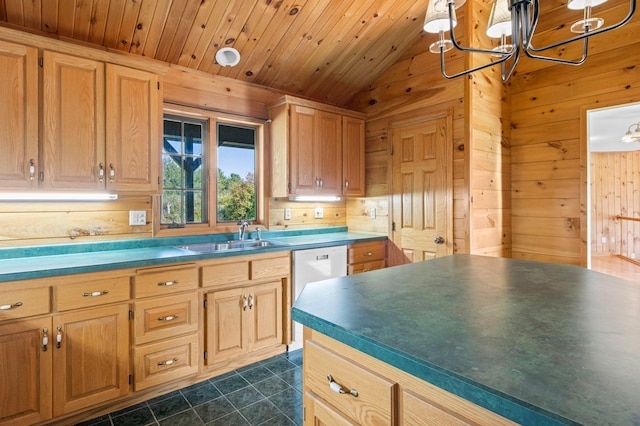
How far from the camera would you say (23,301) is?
72.8 inches

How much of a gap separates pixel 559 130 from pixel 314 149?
227 cm

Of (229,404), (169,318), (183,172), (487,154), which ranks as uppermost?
(487,154)

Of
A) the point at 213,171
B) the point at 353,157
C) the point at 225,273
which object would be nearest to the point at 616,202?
the point at 353,157

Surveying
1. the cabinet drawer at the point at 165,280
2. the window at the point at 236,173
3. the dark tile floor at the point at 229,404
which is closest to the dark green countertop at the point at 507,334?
the dark tile floor at the point at 229,404

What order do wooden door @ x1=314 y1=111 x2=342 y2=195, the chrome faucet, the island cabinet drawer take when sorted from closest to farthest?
the island cabinet drawer
the chrome faucet
wooden door @ x1=314 y1=111 x2=342 y2=195

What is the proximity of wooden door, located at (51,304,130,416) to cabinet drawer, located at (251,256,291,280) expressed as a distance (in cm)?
92

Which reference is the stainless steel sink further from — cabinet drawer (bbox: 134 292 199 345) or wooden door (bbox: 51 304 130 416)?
wooden door (bbox: 51 304 130 416)

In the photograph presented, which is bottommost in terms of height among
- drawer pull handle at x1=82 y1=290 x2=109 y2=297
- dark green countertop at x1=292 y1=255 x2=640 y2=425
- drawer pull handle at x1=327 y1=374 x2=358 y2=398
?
drawer pull handle at x1=327 y1=374 x2=358 y2=398

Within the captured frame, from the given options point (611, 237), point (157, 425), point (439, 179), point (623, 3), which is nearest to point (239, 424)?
point (157, 425)

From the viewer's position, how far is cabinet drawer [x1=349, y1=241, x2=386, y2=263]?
3420 mm

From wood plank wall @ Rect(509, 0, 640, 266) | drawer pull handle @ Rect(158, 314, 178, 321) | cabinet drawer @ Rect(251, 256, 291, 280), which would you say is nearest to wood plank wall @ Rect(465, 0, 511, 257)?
wood plank wall @ Rect(509, 0, 640, 266)

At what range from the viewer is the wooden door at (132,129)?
2336 millimetres

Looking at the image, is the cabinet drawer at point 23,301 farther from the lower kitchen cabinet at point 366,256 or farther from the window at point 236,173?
the lower kitchen cabinet at point 366,256

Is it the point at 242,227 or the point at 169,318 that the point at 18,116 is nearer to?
the point at 169,318
